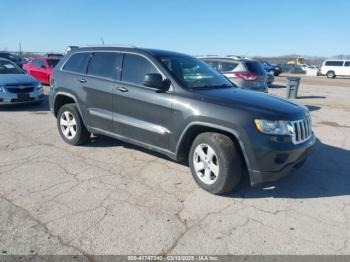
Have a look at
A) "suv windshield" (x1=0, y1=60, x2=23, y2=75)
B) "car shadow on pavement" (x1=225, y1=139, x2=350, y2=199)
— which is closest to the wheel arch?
"car shadow on pavement" (x1=225, y1=139, x2=350, y2=199)

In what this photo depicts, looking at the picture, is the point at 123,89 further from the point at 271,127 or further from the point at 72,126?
the point at 271,127

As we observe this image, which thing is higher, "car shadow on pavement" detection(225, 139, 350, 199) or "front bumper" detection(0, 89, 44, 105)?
"front bumper" detection(0, 89, 44, 105)

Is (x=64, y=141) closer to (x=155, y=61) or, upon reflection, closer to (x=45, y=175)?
(x=45, y=175)

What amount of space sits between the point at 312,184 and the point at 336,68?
3642 centimetres

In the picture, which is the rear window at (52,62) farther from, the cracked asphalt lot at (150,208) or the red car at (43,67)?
the cracked asphalt lot at (150,208)

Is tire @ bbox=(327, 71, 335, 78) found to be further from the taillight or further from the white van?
the taillight

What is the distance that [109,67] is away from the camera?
5391 millimetres

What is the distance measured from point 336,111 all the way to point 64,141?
30.4 ft

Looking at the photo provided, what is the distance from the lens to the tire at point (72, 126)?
5.95m

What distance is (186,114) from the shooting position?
14.0ft

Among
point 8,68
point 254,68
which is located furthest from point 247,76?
point 8,68

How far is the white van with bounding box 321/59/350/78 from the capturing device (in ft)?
118

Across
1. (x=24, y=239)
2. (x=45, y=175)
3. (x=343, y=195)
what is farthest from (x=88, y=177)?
(x=343, y=195)

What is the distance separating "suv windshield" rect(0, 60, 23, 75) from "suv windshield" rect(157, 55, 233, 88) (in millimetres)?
7256
